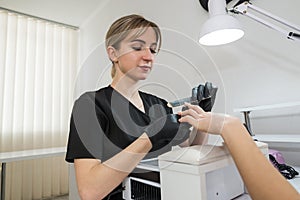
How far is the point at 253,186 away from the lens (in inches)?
17.4

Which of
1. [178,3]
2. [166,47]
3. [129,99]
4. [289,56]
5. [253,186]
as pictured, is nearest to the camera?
[253,186]

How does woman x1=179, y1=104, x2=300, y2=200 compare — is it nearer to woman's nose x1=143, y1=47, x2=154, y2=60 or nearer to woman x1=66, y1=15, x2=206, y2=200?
woman x1=66, y1=15, x2=206, y2=200

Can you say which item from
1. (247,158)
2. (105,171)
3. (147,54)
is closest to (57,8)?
(147,54)

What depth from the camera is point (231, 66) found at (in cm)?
128

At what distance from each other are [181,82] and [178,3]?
0.76 metres

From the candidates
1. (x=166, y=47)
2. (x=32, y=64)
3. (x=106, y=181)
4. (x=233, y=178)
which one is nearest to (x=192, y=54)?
(x=166, y=47)

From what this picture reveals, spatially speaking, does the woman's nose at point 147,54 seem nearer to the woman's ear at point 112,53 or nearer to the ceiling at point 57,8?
the woman's ear at point 112,53

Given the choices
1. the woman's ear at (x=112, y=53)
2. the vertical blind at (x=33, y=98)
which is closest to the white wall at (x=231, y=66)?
the woman's ear at (x=112, y=53)

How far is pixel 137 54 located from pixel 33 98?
2215 millimetres

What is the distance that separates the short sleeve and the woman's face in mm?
179

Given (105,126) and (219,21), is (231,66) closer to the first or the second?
(219,21)

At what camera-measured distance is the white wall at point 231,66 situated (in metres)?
1.02

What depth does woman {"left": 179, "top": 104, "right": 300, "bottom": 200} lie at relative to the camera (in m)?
0.42

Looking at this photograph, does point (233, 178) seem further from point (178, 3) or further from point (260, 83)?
point (178, 3)
